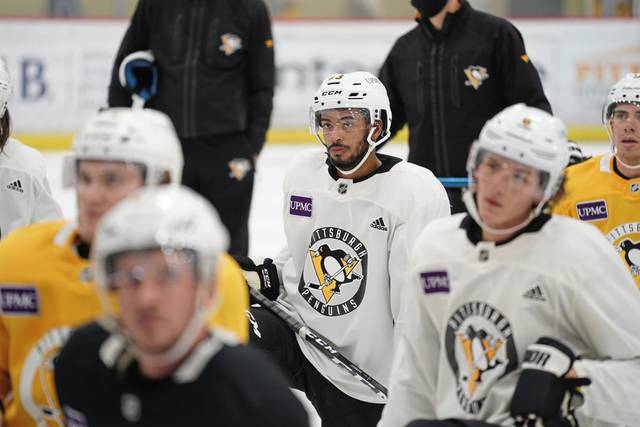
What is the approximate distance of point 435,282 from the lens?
2.46m

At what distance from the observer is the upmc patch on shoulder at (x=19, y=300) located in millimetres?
2232

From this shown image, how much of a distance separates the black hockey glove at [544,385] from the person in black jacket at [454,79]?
2.22 m

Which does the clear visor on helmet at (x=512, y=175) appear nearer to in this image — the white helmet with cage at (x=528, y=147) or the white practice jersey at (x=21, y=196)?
the white helmet with cage at (x=528, y=147)

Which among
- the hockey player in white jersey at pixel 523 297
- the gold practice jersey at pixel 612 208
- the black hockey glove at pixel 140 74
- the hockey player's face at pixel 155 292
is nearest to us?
the hockey player's face at pixel 155 292

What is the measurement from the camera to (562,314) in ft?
7.77

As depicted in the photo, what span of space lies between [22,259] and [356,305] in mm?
1360

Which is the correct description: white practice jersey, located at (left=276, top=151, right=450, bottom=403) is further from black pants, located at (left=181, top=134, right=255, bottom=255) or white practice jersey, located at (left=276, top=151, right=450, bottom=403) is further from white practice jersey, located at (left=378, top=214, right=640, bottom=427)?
black pants, located at (left=181, top=134, right=255, bottom=255)

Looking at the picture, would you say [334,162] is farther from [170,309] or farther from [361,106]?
[170,309]

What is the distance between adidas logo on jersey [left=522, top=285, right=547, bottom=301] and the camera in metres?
2.36

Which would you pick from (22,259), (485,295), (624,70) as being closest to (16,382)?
(22,259)

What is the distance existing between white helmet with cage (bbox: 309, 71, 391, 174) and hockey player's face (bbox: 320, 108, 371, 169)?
0.01 metres

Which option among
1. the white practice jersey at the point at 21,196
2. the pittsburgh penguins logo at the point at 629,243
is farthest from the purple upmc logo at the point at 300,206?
the pittsburgh penguins logo at the point at 629,243

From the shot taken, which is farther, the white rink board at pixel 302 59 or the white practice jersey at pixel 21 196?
the white rink board at pixel 302 59

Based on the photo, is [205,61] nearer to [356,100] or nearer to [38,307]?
[356,100]
